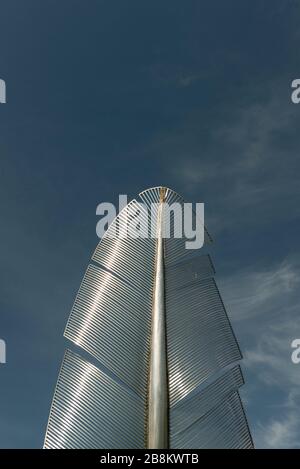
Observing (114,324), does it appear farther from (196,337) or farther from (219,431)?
(219,431)

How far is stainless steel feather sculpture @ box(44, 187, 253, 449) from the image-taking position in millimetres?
22062

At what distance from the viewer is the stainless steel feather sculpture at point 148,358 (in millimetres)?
22062

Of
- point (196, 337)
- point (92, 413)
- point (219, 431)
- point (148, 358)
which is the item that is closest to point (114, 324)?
point (148, 358)

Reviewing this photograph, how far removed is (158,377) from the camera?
23094 millimetres

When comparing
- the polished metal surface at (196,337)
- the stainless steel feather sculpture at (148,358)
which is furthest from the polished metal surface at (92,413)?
the polished metal surface at (196,337)

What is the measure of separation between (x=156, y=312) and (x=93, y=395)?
646 centimetres

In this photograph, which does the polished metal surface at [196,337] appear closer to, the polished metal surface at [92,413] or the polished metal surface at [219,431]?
the polished metal surface at [219,431]

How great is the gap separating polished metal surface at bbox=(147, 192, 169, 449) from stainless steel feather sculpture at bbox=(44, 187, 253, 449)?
0.05 metres

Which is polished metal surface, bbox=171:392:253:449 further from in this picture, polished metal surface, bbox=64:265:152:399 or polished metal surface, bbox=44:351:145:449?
polished metal surface, bbox=64:265:152:399

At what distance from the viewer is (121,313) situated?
88.9ft

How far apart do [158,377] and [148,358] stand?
198 centimetres

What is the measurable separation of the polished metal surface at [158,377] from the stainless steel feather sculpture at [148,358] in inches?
2.0
